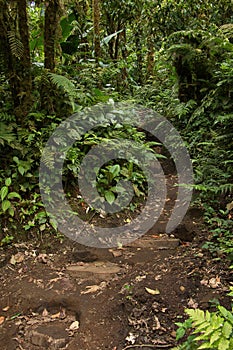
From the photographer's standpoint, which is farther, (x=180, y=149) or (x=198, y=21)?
(x=198, y=21)

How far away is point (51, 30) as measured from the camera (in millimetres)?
4562

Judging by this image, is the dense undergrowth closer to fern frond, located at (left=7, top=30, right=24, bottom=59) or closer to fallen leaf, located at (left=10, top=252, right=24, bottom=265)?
fern frond, located at (left=7, top=30, right=24, bottom=59)

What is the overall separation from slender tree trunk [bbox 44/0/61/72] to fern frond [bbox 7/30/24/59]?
1.95ft

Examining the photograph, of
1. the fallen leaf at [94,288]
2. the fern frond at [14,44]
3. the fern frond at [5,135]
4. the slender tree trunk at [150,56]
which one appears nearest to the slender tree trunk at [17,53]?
the fern frond at [14,44]

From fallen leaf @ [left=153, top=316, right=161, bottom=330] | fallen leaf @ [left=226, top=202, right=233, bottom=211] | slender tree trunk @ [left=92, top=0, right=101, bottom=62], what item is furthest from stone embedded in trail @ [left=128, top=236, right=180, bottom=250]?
slender tree trunk @ [left=92, top=0, right=101, bottom=62]

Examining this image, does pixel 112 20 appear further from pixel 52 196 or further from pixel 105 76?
pixel 52 196

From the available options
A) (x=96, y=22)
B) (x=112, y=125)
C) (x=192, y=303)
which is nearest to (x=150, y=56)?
(x=96, y=22)

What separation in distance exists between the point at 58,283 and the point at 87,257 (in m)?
0.49

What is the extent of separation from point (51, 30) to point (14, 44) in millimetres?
762

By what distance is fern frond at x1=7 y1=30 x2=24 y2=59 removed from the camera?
4012mm

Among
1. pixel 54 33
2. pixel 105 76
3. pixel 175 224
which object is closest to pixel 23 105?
pixel 54 33

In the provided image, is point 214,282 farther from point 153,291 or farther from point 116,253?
point 116,253

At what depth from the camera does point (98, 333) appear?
254cm

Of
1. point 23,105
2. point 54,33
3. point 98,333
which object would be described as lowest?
point 98,333
